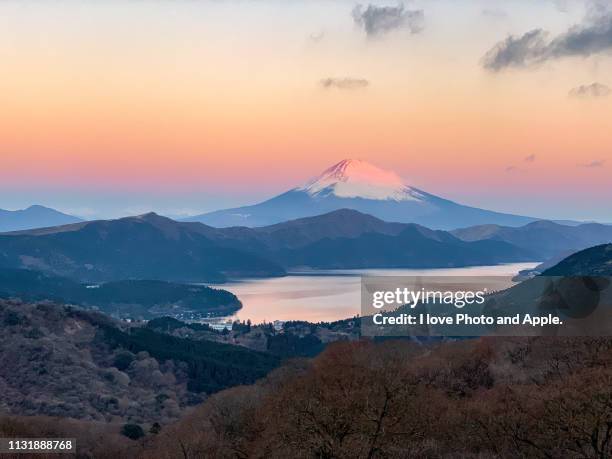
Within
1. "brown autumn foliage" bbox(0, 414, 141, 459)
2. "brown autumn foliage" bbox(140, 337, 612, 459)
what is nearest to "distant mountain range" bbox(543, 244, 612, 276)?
"brown autumn foliage" bbox(0, 414, 141, 459)

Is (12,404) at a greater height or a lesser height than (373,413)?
lesser

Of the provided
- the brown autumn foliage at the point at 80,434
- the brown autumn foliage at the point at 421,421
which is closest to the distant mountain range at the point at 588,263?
the brown autumn foliage at the point at 80,434

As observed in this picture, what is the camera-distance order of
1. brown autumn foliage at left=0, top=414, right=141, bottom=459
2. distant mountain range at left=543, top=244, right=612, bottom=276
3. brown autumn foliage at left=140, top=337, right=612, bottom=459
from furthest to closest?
distant mountain range at left=543, top=244, right=612, bottom=276
brown autumn foliage at left=0, top=414, right=141, bottom=459
brown autumn foliage at left=140, top=337, right=612, bottom=459

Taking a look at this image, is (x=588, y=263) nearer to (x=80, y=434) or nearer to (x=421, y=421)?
(x=80, y=434)

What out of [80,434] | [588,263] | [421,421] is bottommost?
[80,434]

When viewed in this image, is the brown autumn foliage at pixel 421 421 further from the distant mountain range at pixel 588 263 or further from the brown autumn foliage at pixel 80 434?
the distant mountain range at pixel 588 263

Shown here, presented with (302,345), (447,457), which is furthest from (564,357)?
(302,345)

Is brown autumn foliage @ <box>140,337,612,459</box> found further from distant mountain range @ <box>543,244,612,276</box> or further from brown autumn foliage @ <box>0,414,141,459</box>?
distant mountain range @ <box>543,244,612,276</box>

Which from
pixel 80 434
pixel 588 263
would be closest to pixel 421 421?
pixel 80 434

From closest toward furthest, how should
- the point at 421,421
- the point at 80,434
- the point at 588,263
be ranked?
the point at 421,421, the point at 80,434, the point at 588,263

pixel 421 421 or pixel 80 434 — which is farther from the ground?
pixel 421 421

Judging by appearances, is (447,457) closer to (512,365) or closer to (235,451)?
(235,451)
